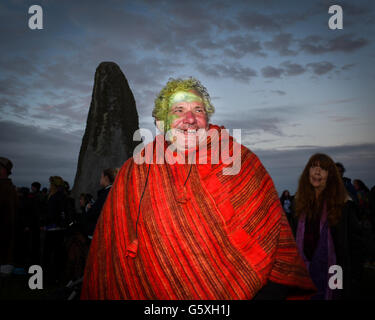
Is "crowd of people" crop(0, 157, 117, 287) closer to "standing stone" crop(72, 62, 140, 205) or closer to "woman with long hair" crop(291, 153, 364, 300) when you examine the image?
"woman with long hair" crop(291, 153, 364, 300)

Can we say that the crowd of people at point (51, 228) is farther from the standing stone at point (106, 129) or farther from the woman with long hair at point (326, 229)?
the standing stone at point (106, 129)

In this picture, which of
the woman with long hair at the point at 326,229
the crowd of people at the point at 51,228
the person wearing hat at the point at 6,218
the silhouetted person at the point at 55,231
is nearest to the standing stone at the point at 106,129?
the crowd of people at the point at 51,228

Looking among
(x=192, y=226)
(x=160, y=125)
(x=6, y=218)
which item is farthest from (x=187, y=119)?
(x=6, y=218)

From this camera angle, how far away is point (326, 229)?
10.0 ft

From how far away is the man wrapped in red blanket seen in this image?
6.26 feet

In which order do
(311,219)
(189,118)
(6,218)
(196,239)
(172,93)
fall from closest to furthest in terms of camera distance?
1. (196,239)
2. (189,118)
3. (172,93)
4. (311,219)
5. (6,218)

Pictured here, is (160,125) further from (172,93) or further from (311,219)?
(311,219)

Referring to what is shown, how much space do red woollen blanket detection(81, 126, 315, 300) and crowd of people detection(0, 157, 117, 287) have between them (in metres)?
2.16

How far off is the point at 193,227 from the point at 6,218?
2.93 m

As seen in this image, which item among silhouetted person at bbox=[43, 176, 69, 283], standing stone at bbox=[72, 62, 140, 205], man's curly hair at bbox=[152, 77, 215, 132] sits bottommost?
silhouetted person at bbox=[43, 176, 69, 283]

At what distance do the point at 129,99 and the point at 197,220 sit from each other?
1401 centimetres

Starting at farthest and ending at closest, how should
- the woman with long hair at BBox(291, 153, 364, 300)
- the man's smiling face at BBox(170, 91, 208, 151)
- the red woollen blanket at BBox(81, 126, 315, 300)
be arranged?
the woman with long hair at BBox(291, 153, 364, 300) < the man's smiling face at BBox(170, 91, 208, 151) < the red woollen blanket at BBox(81, 126, 315, 300)

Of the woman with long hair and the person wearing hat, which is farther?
the person wearing hat

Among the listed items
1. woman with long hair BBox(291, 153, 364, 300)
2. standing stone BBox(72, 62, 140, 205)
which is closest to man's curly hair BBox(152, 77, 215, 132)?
woman with long hair BBox(291, 153, 364, 300)
